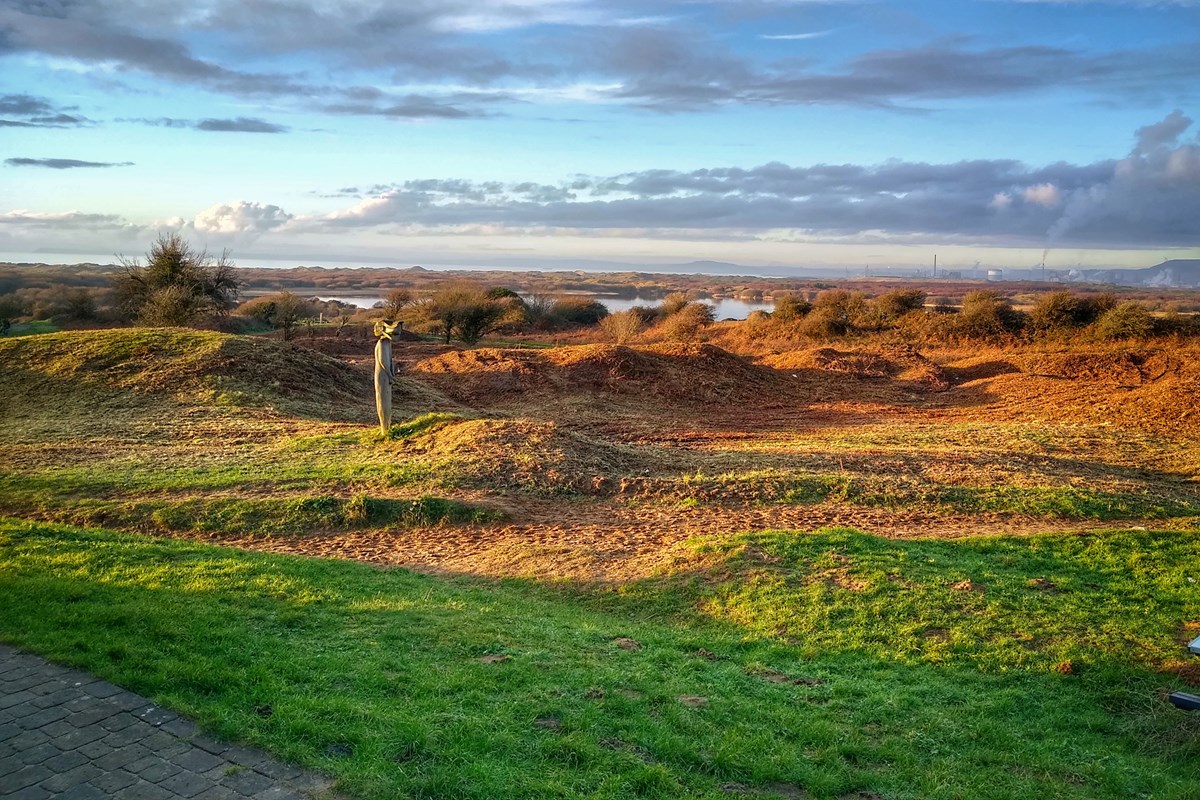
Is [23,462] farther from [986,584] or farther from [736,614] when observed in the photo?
[986,584]

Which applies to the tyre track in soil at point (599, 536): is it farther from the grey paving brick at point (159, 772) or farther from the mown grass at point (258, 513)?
the grey paving brick at point (159, 772)

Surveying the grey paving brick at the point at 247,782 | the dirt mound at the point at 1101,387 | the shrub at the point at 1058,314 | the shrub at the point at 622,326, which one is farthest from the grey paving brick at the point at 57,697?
the shrub at the point at 1058,314

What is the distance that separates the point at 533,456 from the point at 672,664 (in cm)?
631

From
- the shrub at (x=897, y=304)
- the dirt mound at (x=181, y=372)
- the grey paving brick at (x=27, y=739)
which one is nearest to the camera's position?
the grey paving brick at (x=27, y=739)

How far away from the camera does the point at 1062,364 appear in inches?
1048

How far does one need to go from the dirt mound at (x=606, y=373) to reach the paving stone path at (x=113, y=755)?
1608cm

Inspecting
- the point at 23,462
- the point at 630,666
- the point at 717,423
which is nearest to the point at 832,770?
the point at 630,666

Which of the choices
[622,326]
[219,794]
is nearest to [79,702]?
[219,794]

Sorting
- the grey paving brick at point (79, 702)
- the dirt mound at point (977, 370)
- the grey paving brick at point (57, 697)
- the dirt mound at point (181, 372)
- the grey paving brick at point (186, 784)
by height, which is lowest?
the dirt mound at point (977, 370)

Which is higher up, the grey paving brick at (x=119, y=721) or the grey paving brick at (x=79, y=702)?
the grey paving brick at (x=79, y=702)

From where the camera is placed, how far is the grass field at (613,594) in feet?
14.5

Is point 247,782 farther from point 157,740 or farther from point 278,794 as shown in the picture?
point 157,740

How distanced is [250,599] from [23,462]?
730 cm

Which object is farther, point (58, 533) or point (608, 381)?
point (608, 381)
